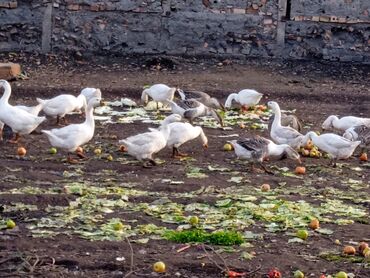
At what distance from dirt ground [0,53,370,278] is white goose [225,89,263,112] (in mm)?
809

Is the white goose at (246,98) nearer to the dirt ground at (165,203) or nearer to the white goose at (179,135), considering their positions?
the dirt ground at (165,203)

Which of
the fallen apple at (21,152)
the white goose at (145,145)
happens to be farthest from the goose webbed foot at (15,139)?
the white goose at (145,145)

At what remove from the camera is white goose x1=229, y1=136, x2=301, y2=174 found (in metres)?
11.1

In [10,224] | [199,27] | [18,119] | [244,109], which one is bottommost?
[244,109]

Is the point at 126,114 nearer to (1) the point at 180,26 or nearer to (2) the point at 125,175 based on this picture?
(2) the point at 125,175

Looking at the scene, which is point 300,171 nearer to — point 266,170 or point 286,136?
point 266,170

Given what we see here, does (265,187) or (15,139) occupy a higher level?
(265,187)

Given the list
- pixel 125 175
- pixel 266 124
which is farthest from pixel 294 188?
pixel 266 124

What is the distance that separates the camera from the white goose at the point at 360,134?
1213 cm

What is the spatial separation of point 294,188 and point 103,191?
2.15 meters

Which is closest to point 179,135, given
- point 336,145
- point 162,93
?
point 336,145

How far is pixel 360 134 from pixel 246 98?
321cm

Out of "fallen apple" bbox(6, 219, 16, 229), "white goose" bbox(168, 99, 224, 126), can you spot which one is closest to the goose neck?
"white goose" bbox(168, 99, 224, 126)

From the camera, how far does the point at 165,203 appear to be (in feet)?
30.6
